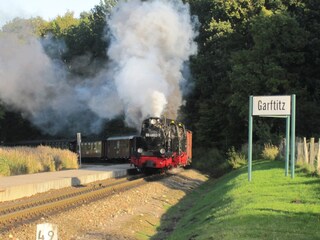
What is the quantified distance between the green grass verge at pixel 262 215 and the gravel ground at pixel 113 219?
0.49 m

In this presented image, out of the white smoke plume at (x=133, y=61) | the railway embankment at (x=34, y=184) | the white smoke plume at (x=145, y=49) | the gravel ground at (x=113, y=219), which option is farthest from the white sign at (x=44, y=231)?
the white smoke plume at (x=145, y=49)

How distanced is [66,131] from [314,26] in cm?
2480

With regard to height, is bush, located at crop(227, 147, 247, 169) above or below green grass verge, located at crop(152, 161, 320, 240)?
below

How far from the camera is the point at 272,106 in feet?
54.0

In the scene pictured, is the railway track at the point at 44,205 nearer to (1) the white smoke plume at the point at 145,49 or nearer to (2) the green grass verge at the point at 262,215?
(2) the green grass verge at the point at 262,215

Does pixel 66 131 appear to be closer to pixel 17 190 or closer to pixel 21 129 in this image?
pixel 21 129

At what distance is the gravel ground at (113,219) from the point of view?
10797mm

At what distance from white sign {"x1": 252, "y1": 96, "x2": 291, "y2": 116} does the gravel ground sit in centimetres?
448

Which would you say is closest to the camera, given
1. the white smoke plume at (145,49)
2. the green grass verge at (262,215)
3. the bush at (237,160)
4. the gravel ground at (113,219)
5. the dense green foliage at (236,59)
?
the green grass verge at (262,215)

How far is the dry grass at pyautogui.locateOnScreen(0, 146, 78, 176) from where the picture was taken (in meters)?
25.2

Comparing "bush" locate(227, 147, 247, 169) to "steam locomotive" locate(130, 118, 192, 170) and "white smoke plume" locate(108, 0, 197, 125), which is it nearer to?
"steam locomotive" locate(130, 118, 192, 170)

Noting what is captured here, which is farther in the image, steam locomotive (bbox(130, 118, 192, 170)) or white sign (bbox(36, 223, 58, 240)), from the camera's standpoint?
steam locomotive (bbox(130, 118, 192, 170))

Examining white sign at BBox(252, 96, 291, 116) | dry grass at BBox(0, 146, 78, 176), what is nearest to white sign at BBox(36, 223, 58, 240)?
white sign at BBox(252, 96, 291, 116)

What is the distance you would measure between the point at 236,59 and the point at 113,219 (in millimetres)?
29609
